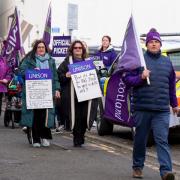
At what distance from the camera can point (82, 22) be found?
26.2 metres

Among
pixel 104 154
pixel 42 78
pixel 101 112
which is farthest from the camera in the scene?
pixel 101 112

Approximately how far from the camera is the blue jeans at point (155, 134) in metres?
8.14

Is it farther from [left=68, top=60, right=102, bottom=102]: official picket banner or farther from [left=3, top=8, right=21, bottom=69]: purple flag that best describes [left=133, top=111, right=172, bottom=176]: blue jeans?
[left=3, top=8, right=21, bottom=69]: purple flag

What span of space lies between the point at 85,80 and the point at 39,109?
2.95ft

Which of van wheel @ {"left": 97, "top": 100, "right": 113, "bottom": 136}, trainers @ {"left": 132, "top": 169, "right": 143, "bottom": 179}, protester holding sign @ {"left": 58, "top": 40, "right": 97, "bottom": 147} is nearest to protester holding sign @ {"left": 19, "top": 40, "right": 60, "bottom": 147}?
protester holding sign @ {"left": 58, "top": 40, "right": 97, "bottom": 147}

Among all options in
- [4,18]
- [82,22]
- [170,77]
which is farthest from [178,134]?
[4,18]

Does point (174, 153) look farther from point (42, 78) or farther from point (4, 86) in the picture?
point (4, 86)

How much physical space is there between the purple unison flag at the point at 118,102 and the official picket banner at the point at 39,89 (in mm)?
1125

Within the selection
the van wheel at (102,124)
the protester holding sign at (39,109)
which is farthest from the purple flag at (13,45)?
the protester holding sign at (39,109)

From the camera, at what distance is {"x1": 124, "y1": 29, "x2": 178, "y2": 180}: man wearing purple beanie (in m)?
8.22

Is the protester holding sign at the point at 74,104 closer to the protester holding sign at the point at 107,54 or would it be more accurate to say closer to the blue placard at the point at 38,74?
the blue placard at the point at 38,74

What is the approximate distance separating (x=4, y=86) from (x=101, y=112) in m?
2.79

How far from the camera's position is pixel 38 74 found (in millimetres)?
11383

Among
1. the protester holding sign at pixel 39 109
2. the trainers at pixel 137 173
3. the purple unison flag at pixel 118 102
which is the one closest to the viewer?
the trainers at pixel 137 173
